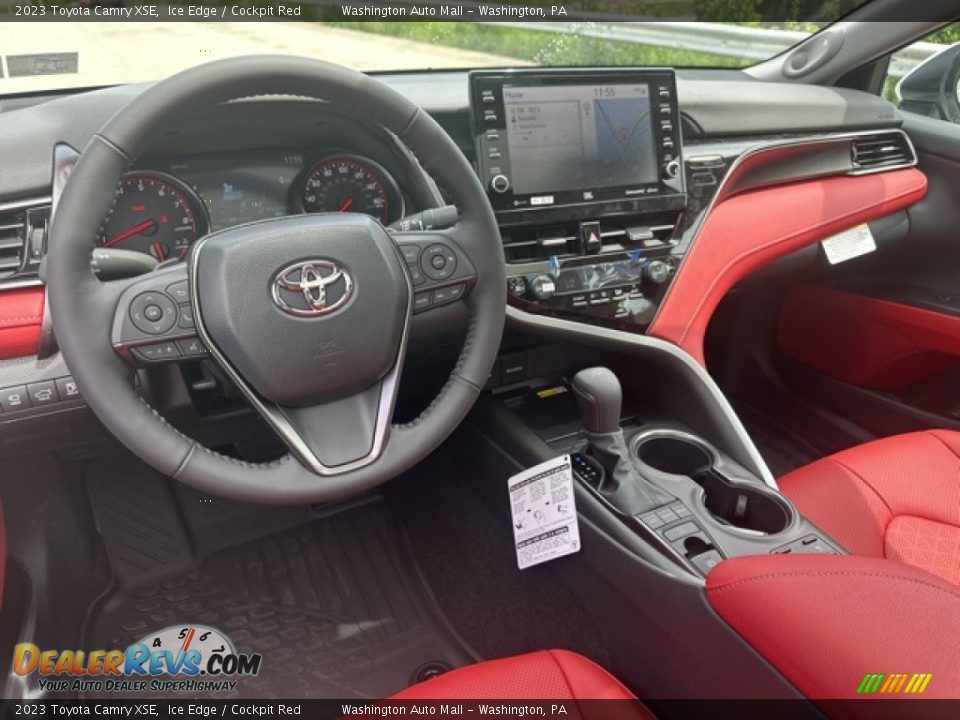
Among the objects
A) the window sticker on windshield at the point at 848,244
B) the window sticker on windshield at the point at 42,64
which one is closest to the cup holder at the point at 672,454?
the window sticker on windshield at the point at 848,244

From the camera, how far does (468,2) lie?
1533mm

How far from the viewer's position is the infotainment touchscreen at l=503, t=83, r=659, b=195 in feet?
4.77

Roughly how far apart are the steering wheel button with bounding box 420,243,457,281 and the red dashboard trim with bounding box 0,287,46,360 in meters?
0.54

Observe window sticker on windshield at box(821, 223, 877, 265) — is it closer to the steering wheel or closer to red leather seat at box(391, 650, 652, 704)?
the steering wheel

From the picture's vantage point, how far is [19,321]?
1078 millimetres

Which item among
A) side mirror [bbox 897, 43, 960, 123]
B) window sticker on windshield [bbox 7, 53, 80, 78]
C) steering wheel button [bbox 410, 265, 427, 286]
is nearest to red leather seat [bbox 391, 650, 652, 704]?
steering wheel button [bbox 410, 265, 427, 286]

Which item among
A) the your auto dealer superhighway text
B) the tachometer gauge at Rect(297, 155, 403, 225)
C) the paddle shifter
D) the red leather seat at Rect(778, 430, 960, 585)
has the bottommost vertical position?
the your auto dealer superhighway text

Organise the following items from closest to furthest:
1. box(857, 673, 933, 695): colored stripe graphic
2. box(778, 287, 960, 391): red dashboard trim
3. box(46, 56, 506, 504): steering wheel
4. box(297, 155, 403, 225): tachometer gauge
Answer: box(857, 673, 933, 695): colored stripe graphic, box(46, 56, 506, 504): steering wheel, box(297, 155, 403, 225): tachometer gauge, box(778, 287, 960, 391): red dashboard trim

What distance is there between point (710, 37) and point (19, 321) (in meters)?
1.73

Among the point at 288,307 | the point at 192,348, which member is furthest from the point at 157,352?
the point at 288,307

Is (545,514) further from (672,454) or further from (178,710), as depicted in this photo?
(178,710)

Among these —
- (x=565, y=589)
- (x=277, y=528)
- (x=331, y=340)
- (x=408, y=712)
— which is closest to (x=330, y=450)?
(x=331, y=340)

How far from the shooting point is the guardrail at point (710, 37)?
1758 millimetres

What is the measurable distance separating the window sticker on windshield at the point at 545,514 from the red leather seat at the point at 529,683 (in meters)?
0.28
